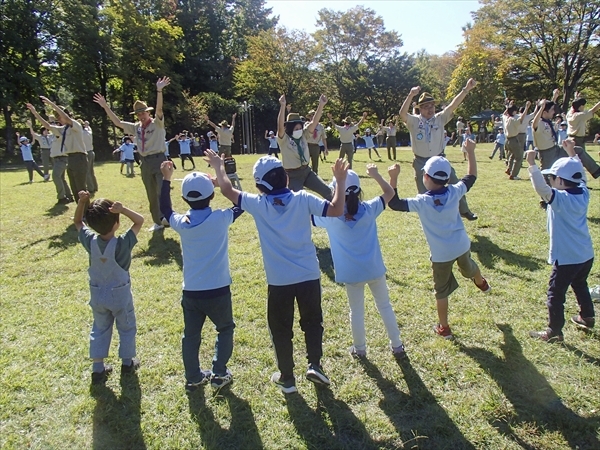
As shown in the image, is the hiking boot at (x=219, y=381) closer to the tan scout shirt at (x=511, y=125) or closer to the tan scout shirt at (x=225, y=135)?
the tan scout shirt at (x=511, y=125)

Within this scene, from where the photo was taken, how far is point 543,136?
352 inches

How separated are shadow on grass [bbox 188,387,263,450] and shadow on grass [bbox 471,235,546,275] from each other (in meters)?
3.99

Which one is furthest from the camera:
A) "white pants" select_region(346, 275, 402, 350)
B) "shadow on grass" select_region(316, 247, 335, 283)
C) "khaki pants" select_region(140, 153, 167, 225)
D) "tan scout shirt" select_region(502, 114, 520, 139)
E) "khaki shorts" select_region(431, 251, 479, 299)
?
"tan scout shirt" select_region(502, 114, 520, 139)

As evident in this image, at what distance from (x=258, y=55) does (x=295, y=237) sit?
1736 inches

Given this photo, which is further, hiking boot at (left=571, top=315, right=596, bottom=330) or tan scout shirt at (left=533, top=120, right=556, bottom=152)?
tan scout shirt at (left=533, top=120, right=556, bottom=152)

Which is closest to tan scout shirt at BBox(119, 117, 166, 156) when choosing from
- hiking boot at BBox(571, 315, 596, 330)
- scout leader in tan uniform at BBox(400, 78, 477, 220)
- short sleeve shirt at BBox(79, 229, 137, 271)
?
scout leader in tan uniform at BBox(400, 78, 477, 220)

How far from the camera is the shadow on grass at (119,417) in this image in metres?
2.98

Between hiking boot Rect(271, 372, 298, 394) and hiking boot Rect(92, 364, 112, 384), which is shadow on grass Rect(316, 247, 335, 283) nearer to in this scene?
hiking boot Rect(271, 372, 298, 394)

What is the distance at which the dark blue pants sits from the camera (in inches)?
134

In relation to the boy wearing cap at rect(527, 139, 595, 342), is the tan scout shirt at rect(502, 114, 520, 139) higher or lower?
higher

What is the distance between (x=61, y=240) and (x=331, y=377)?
249 inches

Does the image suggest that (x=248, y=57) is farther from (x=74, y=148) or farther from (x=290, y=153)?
(x=290, y=153)

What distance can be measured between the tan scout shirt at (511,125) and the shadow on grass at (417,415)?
10137mm

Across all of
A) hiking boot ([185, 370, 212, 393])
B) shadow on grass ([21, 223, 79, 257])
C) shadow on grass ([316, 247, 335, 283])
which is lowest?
hiking boot ([185, 370, 212, 393])
